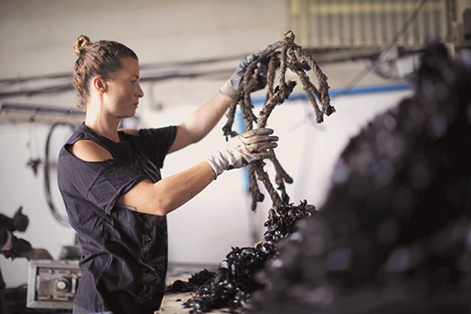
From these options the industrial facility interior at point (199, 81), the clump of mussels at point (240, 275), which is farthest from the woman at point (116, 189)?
the industrial facility interior at point (199, 81)

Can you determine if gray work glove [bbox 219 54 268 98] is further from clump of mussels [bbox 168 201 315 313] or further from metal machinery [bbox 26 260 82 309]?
metal machinery [bbox 26 260 82 309]

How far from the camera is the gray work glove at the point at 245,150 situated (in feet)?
5.44

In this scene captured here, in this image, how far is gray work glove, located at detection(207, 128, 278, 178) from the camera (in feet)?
5.44

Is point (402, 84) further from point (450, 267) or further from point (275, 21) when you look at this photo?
point (450, 267)

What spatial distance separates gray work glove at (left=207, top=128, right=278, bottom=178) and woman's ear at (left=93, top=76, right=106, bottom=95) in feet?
1.93

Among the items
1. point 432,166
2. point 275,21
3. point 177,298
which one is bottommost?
point 177,298

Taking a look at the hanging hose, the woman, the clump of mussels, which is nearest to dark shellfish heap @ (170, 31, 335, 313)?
the clump of mussels

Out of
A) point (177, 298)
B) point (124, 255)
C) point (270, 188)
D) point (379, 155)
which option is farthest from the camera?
point (270, 188)

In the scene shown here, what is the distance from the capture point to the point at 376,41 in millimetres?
4141

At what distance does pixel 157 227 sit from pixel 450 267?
134cm

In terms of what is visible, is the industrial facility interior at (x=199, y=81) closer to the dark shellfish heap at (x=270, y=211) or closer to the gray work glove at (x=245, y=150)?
the dark shellfish heap at (x=270, y=211)

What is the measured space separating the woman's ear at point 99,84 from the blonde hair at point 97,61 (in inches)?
0.6

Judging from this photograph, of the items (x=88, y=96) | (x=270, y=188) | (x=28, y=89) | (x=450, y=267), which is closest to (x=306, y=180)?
(x=270, y=188)

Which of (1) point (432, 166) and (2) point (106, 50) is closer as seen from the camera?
(1) point (432, 166)
